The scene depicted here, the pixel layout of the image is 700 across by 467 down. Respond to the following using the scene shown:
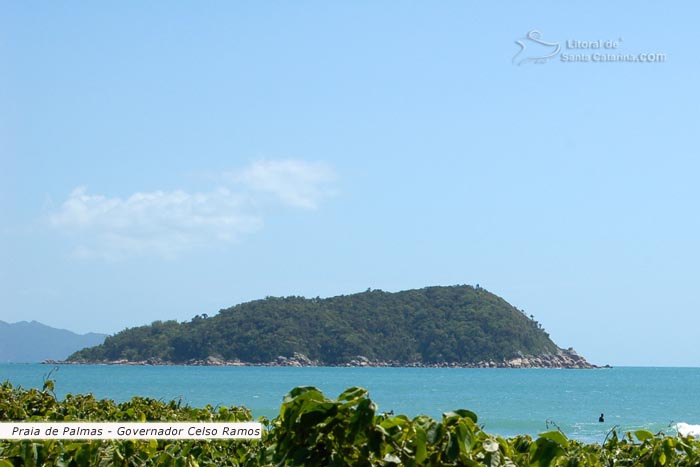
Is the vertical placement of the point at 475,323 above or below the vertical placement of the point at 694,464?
above

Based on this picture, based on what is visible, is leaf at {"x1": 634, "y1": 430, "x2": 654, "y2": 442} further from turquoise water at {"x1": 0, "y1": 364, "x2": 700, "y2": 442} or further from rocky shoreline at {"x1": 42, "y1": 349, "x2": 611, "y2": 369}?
rocky shoreline at {"x1": 42, "y1": 349, "x2": 611, "y2": 369}

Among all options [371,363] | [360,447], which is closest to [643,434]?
[360,447]

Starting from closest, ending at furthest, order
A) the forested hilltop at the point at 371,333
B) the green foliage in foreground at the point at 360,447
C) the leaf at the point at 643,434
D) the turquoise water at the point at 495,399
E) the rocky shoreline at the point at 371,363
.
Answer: the green foliage in foreground at the point at 360,447, the leaf at the point at 643,434, the turquoise water at the point at 495,399, the rocky shoreline at the point at 371,363, the forested hilltop at the point at 371,333

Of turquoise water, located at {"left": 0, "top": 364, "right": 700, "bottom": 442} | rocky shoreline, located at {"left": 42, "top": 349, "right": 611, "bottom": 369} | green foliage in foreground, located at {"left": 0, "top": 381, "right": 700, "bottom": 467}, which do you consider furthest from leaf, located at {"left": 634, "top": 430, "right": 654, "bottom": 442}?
rocky shoreline, located at {"left": 42, "top": 349, "right": 611, "bottom": 369}

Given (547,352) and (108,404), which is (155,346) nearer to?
(547,352)

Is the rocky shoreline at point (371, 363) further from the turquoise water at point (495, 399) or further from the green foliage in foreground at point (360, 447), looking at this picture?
the green foliage in foreground at point (360, 447)

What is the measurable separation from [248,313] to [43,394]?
157m

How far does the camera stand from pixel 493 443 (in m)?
3.03

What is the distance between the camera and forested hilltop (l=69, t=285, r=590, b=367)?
159125 mm

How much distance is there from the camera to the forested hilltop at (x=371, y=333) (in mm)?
159125

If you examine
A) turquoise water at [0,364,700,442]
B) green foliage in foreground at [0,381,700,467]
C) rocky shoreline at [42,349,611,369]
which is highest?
rocky shoreline at [42,349,611,369]

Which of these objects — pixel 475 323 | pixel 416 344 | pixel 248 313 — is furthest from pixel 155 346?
pixel 475 323

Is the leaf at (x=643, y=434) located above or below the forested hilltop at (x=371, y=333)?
below

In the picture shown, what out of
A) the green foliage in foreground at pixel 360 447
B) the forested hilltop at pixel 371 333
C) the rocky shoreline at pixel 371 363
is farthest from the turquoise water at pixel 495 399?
the green foliage in foreground at pixel 360 447
